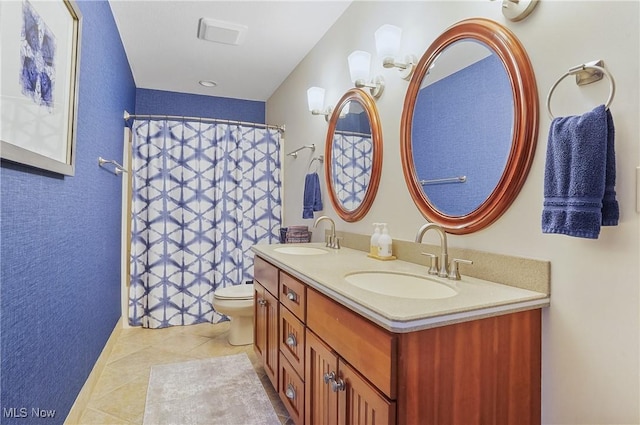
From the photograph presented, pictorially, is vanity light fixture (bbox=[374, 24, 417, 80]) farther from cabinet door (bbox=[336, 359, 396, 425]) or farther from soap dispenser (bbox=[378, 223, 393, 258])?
cabinet door (bbox=[336, 359, 396, 425])

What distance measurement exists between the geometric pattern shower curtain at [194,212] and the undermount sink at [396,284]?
2.05 m

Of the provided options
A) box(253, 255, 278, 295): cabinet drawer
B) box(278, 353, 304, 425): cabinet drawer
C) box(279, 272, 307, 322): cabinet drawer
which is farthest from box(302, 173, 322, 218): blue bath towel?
box(278, 353, 304, 425): cabinet drawer

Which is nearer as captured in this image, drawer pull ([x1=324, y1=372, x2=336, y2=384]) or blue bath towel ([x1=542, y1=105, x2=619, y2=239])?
blue bath towel ([x1=542, y1=105, x2=619, y2=239])

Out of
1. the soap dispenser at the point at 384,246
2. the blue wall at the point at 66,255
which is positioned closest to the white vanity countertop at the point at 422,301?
the soap dispenser at the point at 384,246

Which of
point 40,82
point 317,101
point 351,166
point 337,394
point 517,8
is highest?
point 317,101

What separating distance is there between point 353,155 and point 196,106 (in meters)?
2.56

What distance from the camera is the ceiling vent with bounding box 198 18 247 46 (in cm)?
239

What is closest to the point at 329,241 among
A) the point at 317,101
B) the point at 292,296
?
the point at 292,296

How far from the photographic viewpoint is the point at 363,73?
6.12ft

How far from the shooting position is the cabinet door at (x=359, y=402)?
34.7 inches

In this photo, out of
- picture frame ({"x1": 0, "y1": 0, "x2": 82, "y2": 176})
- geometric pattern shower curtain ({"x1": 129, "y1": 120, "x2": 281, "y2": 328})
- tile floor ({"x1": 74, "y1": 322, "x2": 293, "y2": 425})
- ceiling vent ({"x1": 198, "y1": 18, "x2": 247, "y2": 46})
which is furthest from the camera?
geometric pattern shower curtain ({"x1": 129, "y1": 120, "x2": 281, "y2": 328})

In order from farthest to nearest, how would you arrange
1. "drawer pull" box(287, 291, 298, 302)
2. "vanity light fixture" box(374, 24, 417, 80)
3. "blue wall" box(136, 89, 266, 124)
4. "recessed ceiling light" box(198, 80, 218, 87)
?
→ "blue wall" box(136, 89, 266, 124) < "recessed ceiling light" box(198, 80, 218, 87) < "vanity light fixture" box(374, 24, 417, 80) < "drawer pull" box(287, 291, 298, 302)

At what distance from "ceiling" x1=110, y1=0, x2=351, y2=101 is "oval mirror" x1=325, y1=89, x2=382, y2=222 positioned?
0.67 m

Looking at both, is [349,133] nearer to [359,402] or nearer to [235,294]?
[235,294]
